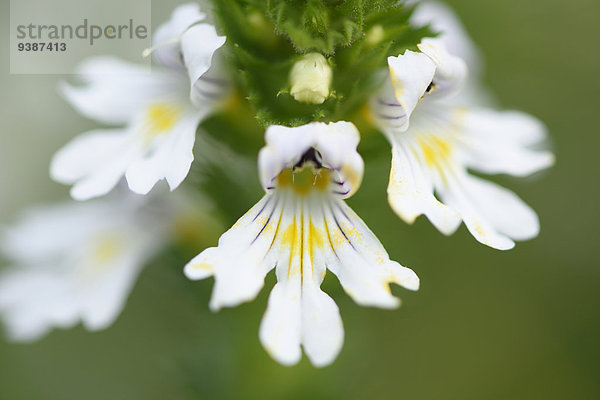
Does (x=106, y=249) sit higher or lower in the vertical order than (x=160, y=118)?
lower

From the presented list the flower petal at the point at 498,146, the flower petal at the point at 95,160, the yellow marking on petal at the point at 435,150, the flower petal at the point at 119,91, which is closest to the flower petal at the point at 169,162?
the flower petal at the point at 95,160

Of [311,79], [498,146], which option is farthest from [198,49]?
[498,146]

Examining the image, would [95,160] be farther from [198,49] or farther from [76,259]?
[76,259]

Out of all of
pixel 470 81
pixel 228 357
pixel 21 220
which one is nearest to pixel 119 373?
pixel 21 220

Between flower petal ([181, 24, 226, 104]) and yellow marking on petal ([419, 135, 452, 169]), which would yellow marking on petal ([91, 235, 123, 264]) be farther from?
yellow marking on petal ([419, 135, 452, 169])

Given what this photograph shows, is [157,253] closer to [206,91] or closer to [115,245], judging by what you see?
[115,245]
